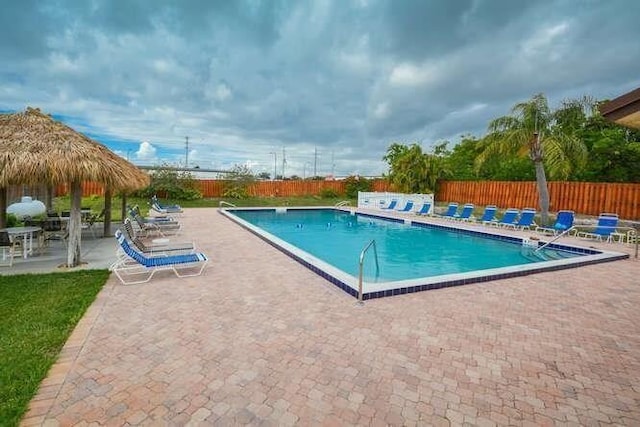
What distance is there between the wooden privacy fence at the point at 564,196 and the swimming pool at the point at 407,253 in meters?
7.92

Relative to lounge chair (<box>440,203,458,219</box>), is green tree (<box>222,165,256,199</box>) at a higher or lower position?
higher

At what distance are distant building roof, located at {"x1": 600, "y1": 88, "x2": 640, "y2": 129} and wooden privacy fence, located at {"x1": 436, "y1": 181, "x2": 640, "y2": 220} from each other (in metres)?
16.6

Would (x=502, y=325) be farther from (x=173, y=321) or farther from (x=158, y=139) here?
(x=158, y=139)

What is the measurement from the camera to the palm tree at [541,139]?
13.5 meters

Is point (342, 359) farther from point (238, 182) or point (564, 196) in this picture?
point (238, 182)

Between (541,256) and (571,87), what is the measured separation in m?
12.0

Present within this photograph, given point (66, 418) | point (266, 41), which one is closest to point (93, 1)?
point (266, 41)

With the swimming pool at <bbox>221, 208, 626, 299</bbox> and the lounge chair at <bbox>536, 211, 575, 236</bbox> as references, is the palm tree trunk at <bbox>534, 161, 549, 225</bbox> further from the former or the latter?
the swimming pool at <bbox>221, 208, 626, 299</bbox>

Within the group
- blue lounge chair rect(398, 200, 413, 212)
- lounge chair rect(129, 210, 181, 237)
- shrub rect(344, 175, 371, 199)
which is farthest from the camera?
shrub rect(344, 175, 371, 199)

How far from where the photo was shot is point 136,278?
6.23m

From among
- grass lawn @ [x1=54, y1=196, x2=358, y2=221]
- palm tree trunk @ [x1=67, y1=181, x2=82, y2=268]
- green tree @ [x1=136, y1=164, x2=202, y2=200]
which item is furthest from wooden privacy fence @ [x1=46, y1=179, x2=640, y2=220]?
palm tree trunk @ [x1=67, y1=181, x2=82, y2=268]

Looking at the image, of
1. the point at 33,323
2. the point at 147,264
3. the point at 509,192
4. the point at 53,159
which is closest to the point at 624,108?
the point at 33,323

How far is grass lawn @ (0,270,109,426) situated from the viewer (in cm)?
279

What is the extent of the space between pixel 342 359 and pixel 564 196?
63.7 ft
